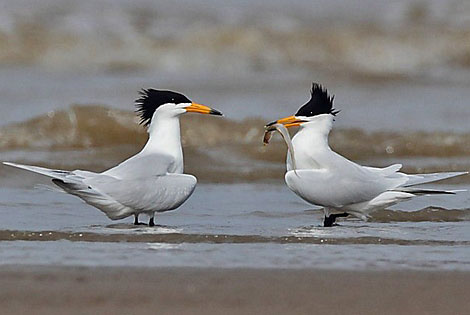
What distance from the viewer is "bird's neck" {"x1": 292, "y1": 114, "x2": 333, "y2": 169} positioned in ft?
22.0

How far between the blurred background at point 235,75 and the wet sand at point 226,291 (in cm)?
425

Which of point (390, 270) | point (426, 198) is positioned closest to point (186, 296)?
point (390, 270)

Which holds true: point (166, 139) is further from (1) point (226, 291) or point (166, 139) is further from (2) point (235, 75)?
(2) point (235, 75)

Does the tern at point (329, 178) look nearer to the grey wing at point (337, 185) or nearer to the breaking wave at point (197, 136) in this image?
the grey wing at point (337, 185)

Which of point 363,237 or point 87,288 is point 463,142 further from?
point 87,288

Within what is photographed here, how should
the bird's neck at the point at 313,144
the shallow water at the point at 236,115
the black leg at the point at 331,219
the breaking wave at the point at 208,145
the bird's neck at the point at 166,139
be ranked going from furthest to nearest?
the breaking wave at the point at 208,145 < the bird's neck at the point at 166,139 < the bird's neck at the point at 313,144 < the black leg at the point at 331,219 < the shallow water at the point at 236,115

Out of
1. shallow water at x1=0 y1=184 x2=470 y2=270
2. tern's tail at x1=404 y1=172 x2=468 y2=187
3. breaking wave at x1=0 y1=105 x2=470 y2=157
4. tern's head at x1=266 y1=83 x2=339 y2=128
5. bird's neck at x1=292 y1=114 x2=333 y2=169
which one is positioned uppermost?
breaking wave at x1=0 y1=105 x2=470 y2=157

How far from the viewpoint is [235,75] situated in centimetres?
1426

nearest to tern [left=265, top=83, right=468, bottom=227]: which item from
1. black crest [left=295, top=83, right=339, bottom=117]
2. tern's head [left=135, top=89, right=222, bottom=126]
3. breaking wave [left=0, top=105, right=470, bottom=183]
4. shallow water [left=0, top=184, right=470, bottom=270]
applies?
black crest [left=295, top=83, right=339, bottom=117]

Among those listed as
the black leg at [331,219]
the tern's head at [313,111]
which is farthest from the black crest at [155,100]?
the black leg at [331,219]

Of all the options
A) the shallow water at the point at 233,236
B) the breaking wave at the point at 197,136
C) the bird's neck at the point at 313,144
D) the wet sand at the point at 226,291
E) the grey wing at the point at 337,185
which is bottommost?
the wet sand at the point at 226,291

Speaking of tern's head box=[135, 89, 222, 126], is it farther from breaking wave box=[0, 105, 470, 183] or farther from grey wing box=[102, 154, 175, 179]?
breaking wave box=[0, 105, 470, 183]

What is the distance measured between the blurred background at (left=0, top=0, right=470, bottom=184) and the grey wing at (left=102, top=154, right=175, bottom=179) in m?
2.05

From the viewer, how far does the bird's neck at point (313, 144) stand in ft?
22.0
